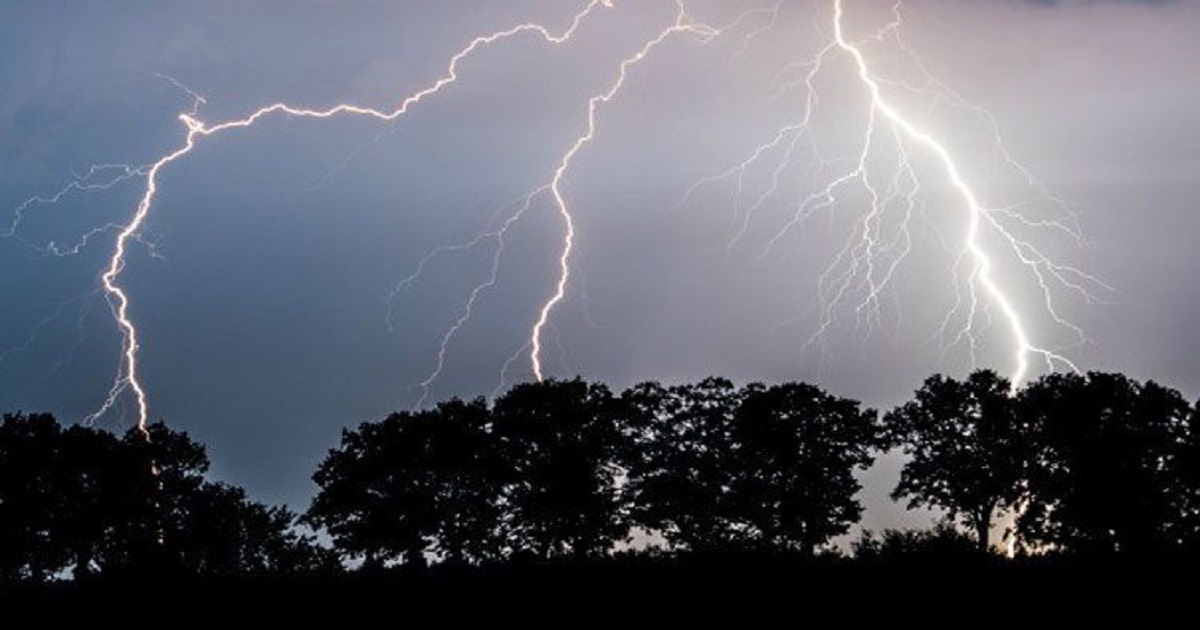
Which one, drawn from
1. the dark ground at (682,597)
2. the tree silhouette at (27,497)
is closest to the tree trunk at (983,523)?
the dark ground at (682,597)

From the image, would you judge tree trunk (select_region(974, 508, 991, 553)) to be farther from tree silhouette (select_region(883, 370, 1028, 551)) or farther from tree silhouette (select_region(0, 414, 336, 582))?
tree silhouette (select_region(0, 414, 336, 582))

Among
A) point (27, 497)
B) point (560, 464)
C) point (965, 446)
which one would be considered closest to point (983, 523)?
point (965, 446)

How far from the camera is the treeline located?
3919 cm

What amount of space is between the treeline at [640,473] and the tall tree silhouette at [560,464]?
0.08 m

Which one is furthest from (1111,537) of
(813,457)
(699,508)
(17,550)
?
(17,550)

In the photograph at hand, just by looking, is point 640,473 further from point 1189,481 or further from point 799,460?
point 1189,481

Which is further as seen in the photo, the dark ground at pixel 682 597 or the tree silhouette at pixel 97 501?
the tree silhouette at pixel 97 501

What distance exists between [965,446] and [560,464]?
16367mm

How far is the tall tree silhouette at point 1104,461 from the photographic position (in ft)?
124

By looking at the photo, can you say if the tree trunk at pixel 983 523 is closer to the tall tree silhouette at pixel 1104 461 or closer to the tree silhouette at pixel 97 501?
the tall tree silhouette at pixel 1104 461

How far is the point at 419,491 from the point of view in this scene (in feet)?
152

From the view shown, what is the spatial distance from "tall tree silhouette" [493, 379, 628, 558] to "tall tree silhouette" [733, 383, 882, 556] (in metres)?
5.75

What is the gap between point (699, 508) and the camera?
43625 millimetres

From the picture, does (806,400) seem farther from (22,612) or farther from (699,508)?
(22,612)
